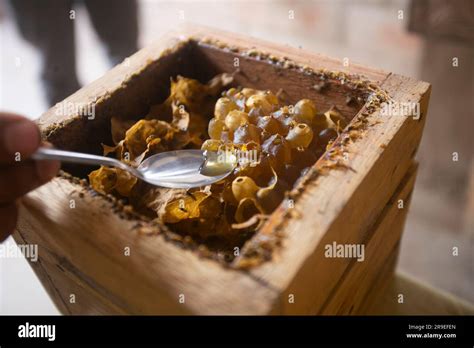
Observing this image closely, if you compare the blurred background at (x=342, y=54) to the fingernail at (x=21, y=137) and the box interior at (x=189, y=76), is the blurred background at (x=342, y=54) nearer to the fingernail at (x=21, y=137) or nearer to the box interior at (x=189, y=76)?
the box interior at (x=189, y=76)

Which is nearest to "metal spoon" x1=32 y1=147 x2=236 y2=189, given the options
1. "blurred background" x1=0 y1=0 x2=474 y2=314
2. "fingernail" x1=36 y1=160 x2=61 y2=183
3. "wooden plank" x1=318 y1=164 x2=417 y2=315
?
"fingernail" x1=36 y1=160 x2=61 y2=183

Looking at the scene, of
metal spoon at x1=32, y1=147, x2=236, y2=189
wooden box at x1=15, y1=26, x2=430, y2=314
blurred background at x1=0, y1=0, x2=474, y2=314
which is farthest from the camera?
blurred background at x1=0, y1=0, x2=474, y2=314

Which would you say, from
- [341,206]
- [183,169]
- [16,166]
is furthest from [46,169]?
[341,206]

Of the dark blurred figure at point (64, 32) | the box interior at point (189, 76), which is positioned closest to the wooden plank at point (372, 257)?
the box interior at point (189, 76)

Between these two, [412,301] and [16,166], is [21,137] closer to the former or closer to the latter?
[16,166]

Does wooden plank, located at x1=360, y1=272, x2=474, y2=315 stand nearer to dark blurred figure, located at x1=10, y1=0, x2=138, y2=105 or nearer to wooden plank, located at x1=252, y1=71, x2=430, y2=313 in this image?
wooden plank, located at x1=252, y1=71, x2=430, y2=313

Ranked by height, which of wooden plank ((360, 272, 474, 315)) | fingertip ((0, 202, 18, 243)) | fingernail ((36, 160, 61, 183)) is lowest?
wooden plank ((360, 272, 474, 315))
